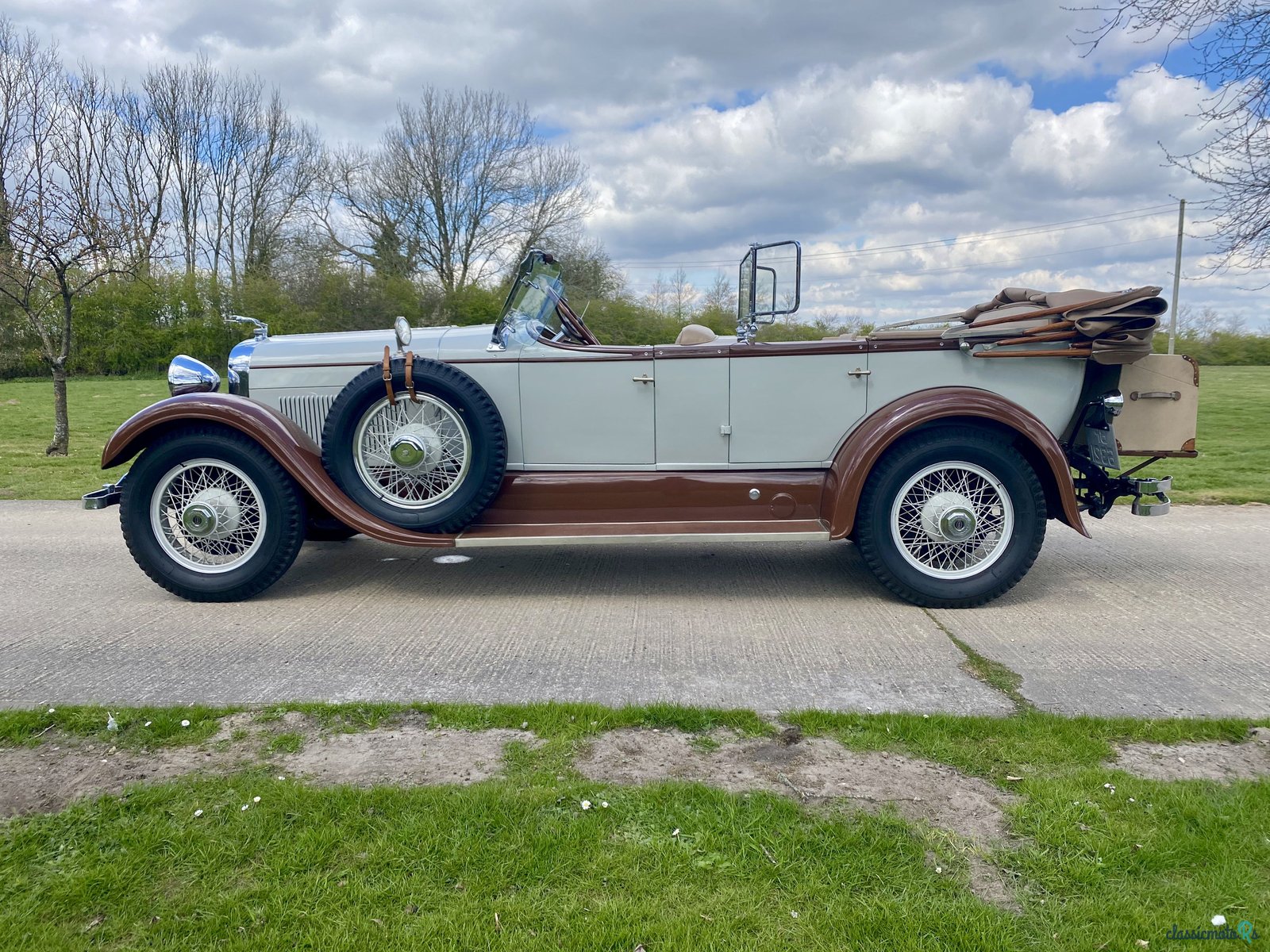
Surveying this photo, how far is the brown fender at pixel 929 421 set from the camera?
4.22 meters

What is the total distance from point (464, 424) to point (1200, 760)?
3.52 meters

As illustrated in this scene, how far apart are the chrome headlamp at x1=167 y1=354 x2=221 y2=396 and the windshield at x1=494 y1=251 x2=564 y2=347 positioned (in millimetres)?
1819

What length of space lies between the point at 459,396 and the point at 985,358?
288 cm

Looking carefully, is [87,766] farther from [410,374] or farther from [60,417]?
[60,417]

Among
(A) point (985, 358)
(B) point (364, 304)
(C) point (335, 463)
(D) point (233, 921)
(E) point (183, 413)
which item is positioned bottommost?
(D) point (233, 921)

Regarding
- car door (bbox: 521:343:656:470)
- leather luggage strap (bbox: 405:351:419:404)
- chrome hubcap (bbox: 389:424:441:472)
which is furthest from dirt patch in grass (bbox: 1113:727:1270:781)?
leather luggage strap (bbox: 405:351:419:404)

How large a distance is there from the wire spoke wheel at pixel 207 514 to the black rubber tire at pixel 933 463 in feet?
11.1

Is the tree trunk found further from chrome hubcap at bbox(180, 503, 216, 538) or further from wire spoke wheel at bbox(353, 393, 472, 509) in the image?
wire spoke wheel at bbox(353, 393, 472, 509)

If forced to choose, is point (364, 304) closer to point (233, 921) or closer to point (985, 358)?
point (985, 358)

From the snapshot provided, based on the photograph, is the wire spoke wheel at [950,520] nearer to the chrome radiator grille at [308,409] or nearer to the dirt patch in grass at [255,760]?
the dirt patch in grass at [255,760]

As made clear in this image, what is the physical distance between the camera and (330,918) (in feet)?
6.37

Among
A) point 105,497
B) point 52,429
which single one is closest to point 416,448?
point 105,497

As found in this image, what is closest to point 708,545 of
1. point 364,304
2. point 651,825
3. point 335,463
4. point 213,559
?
point 335,463

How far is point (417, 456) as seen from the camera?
4.38m
